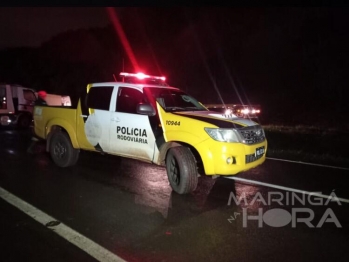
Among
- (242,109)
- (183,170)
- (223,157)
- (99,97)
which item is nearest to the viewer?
(223,157)

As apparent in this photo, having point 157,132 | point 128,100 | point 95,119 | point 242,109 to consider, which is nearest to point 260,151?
point 157,132

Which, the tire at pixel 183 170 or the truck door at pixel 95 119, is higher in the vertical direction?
the truck door at pixel 95 119

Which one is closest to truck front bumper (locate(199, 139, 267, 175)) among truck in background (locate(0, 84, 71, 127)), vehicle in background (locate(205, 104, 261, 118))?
vehicle in background (locate(205, 104, 261, 118))

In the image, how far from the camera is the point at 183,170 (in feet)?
17.8

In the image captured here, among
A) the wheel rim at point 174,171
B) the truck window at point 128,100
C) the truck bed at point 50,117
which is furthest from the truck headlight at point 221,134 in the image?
the truck bed at point 50,117

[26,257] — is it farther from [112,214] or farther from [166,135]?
[166,135]

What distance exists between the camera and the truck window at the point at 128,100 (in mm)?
6243

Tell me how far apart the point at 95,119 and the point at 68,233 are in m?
2.97

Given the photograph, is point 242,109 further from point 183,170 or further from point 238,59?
point 238,59

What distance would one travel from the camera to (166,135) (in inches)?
223

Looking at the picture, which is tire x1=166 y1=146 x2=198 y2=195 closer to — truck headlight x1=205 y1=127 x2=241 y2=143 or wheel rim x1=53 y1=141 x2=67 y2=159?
truck headlight x1=205 y1=127 x2=241 y2=143

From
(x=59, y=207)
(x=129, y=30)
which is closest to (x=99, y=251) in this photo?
(x=59, y=207)

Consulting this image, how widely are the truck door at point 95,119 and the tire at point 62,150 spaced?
0.43 m

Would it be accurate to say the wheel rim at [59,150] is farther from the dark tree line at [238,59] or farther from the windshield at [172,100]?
the dark tree line at [238,59]
